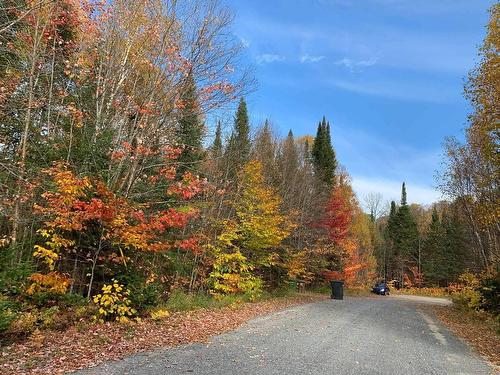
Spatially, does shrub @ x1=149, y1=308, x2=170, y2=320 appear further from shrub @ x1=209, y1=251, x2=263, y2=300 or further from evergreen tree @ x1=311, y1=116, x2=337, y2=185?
evergreen tree @ x1=311, y1=116, x2=337, y2=185

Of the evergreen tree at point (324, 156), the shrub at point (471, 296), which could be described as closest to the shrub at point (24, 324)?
the shrub at point (471, 296)

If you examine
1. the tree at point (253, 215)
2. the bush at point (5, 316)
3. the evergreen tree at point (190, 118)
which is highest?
the evergreen tree at point (190, 118)

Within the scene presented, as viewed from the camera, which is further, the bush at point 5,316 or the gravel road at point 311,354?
the bush at point 5,316

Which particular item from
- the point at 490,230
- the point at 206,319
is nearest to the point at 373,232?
the point at 490,230

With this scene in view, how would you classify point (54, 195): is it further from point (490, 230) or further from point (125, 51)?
point (490, 230)

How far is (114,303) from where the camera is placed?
9.15m

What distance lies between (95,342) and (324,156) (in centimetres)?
3590

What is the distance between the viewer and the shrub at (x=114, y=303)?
8844 mm

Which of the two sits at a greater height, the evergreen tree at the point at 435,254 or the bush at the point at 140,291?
the evergreen tree at the point at 435,254

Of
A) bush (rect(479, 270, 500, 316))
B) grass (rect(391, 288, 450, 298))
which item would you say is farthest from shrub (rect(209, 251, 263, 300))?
grass (rect(391, 288, 450, 298))

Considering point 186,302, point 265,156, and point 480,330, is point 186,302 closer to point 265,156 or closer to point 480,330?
point 480,330

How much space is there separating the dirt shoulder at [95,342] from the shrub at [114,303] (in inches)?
11.7

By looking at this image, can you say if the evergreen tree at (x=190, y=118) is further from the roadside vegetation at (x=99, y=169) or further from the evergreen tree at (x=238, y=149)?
the evergreen tree at (x=238, y=149)

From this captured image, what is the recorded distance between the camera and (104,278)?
1011 cm
